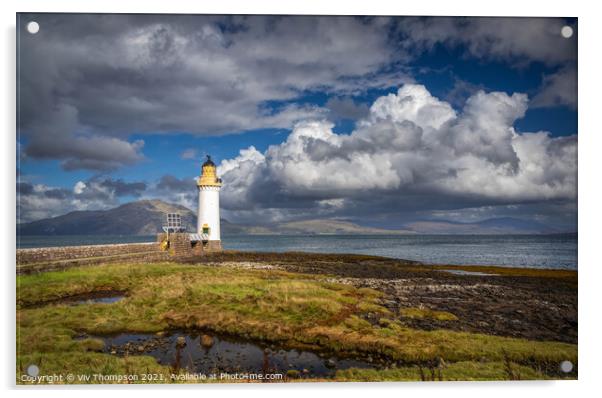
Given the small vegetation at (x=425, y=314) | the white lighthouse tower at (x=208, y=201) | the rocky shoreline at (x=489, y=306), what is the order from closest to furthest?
1. the rocky shoreline at (x=489, y=306)
2. the small vegetation at (x=425, y=314)
3. the white lighthouse tower at (x=208, y=201)

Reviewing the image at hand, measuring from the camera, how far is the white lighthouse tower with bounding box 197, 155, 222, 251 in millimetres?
24062

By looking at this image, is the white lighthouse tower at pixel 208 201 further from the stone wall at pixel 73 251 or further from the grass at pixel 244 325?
the grass at pixel 244 325

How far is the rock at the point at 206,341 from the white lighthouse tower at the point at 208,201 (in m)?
16.4

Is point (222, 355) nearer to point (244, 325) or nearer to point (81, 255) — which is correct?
point (244, 325)

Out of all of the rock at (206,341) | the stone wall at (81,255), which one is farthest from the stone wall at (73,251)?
the rock at (206,341)

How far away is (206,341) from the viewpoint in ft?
26.2

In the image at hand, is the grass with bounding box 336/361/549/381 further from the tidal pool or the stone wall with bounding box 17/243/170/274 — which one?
the stone wall with bounding box 17/243/170/274

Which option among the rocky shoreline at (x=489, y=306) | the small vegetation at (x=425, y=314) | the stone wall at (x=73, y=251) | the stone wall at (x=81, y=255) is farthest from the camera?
the stone wall at (x=73, y=251)

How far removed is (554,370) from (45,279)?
1360 cm

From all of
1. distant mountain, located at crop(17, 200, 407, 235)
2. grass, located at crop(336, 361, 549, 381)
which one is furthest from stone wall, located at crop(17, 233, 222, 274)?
distant mountain, located at crop(17, 200, 407, 235)

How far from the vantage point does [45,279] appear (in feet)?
36.0

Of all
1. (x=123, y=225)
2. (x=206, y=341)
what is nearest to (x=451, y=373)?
(x=206, y=341)

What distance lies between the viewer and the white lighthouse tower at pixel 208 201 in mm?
24062

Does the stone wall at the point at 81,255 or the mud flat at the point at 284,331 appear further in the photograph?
the stone wall at the point at 81,255
